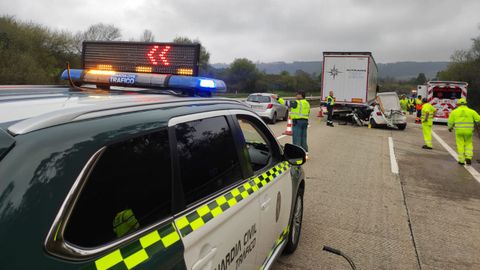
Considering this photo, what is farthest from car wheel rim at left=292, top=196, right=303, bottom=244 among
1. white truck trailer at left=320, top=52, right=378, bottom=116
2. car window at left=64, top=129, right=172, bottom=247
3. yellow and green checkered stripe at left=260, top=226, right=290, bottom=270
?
white truck trailer at left=320, top=52, right=378, bottom=116

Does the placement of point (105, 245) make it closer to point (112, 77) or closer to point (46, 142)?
point (46, 142)

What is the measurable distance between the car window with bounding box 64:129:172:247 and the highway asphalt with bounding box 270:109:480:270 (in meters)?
2.57

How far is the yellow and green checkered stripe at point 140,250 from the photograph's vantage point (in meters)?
1.42

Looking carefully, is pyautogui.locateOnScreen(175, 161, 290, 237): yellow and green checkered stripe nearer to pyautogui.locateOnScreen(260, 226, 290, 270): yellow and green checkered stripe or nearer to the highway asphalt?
pyautogui.locateOnScreen(260, 226, 290, 270): yellow and green checkered stripe

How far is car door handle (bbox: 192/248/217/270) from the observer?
1850 mm

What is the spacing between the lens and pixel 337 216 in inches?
226

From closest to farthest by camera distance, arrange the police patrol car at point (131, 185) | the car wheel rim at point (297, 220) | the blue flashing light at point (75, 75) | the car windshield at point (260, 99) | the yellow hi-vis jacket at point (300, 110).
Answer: the police patrol car at point (131, 185) < the blue flashing light at point (75, 75) < the car wheel rim at point (297, 220) < the yellow hi-vis jacket at point (300, 110) < the car windshield at point (260, 99)

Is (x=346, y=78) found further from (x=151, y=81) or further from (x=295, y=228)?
→ (x=151, y=81)

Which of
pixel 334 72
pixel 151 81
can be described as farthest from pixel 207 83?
pixel 334 72

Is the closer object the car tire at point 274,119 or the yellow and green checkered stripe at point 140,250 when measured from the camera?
the yellow and green checkered stripe at point 140,250

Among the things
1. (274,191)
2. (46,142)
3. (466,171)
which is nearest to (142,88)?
(274,191)

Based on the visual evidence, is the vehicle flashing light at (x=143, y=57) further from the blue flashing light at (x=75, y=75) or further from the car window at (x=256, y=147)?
the car window at (x=256, y=147)

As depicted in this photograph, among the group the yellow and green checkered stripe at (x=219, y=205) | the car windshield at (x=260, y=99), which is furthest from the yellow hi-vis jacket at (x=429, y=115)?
the yellow and green checkered stripe at (x=219, y=205)

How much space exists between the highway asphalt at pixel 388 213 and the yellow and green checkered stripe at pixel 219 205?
142 cm
